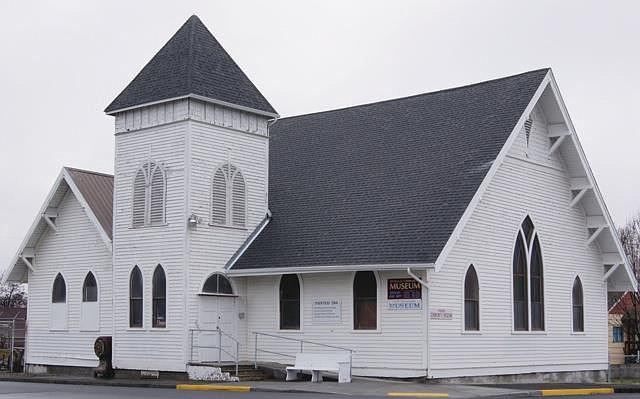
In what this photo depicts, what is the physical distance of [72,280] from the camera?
3512cm

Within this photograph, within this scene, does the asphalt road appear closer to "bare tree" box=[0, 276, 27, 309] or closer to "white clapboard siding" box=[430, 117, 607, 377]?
"white clapboard siding" box=[430, 117, 607, 377]

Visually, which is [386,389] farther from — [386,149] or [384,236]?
[386,149]

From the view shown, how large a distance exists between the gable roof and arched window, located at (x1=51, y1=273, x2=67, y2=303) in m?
1.35

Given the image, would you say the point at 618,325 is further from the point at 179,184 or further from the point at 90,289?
the point at 179,184

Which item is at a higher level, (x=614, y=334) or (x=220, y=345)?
(x=614, y=334)

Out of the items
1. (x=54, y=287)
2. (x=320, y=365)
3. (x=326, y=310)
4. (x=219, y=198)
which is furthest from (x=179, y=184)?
(x=54, y=287)

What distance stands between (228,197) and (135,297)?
13.2 feet

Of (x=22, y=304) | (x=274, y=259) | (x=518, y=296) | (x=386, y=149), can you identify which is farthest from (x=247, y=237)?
(x=22, y=304)

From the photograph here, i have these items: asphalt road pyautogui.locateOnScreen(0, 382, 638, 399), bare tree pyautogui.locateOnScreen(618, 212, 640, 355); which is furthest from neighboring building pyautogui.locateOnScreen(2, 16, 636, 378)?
bare tree pyautogui.locateOnScreen(618, 212, 640, 355)

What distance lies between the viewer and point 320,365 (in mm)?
28250

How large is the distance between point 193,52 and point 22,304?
236 feet

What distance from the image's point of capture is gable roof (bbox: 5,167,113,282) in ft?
111

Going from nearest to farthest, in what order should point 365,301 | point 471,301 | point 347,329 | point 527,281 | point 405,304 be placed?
point 405,304 → point 365,301 → point 347,329 → point 471,301 → point 527,281

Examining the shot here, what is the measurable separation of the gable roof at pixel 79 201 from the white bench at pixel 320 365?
7654 millimetres
